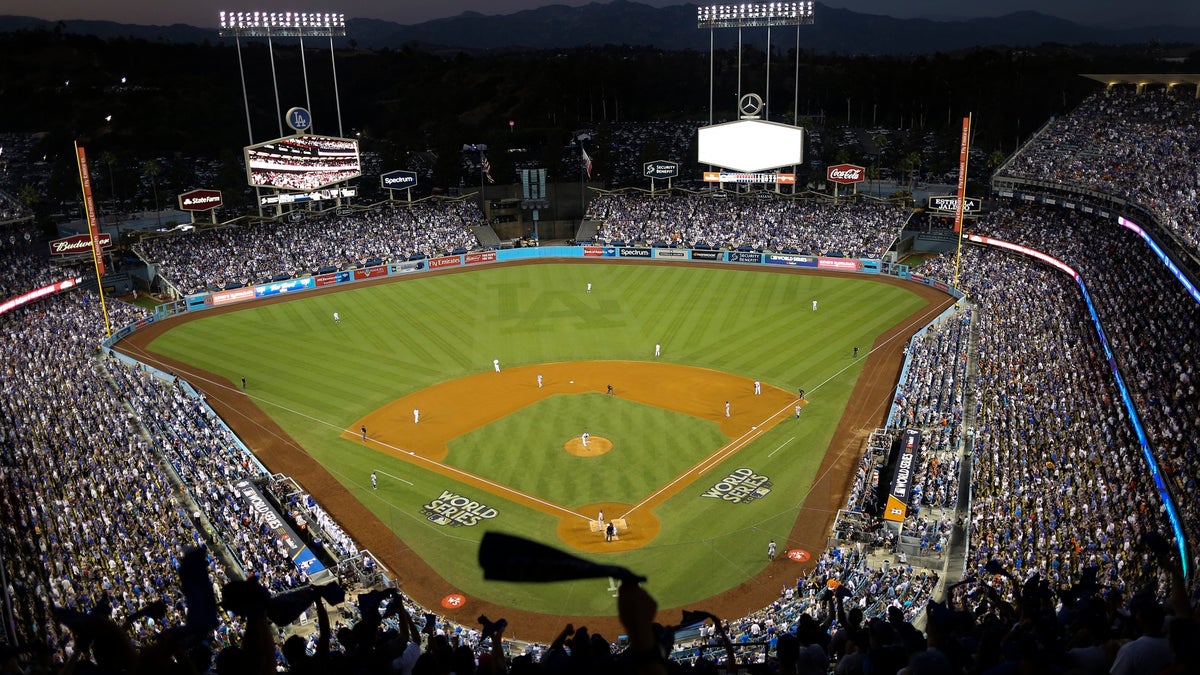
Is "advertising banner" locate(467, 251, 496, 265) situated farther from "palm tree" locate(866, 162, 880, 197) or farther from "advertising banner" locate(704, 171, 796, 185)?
"palm tree" locate(866, 162, 880, 197)

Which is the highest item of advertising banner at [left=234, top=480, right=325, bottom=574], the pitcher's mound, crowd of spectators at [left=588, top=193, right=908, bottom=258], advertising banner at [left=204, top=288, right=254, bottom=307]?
crowd of spectators at [left=588, top=193, right=908, bottom=258]

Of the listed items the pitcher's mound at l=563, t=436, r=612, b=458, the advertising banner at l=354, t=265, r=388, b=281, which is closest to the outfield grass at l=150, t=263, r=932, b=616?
the pitcher's mound at l=563, t=436, r=612, b=458

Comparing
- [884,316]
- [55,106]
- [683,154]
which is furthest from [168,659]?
[55,106]

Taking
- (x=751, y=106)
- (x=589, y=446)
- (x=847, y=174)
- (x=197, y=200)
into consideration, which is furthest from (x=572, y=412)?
(x=847, y=174)

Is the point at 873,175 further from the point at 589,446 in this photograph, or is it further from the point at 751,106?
the point at 589,446

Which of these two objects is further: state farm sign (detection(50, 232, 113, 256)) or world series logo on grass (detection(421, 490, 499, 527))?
state farm sign (detection(50, 232, 113, 256))

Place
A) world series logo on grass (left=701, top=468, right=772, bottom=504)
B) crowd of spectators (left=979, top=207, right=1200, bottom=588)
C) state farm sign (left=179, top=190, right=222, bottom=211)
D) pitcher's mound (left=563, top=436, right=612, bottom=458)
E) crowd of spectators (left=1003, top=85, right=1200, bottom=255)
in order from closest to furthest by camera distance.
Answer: crowd of spectators (left=979, top=207, right=1200, bottom=588) → world series logo on grass (left=701, top=468, right=772, bottom=504) → pitcher's mound (left=563, top=436, right=612, bottom=458) → crowd of spectators (left=1003, top=85, right=1200, bottom=255) → state farm sign (left=179, top=190, right=222, bottom=211)
